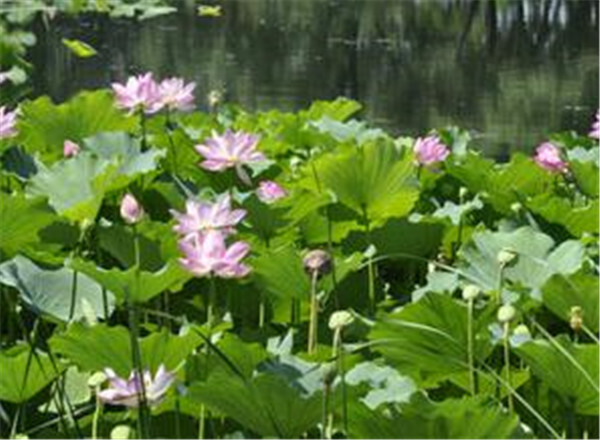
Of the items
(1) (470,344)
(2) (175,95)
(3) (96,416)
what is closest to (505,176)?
(2) (175,95)

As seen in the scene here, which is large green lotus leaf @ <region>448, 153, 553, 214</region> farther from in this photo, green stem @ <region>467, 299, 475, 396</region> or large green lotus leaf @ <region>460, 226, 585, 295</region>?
green stem @ <region>467, 299, 475, 396</region>

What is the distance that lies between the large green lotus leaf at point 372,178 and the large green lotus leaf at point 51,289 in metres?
0.22

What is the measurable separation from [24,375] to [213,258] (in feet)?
0.42

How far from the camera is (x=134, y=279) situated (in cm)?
82

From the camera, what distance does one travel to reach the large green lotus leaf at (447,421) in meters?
0.64

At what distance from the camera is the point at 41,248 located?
1021mm

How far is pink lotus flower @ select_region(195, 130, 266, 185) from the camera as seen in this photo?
1.05 metres

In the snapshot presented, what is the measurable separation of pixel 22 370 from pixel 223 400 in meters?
0.14

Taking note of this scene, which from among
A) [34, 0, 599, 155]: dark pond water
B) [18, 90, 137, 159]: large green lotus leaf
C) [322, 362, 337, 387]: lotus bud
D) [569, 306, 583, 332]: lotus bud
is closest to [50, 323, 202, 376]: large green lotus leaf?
[322, 362, 337, 387]: lotus bud

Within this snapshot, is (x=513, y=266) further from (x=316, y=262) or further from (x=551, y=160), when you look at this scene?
(x=551, y=160)

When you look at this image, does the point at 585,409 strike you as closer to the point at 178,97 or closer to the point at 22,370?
the point at 22,370

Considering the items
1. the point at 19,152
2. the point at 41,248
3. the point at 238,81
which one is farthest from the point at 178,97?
the point at 238,81

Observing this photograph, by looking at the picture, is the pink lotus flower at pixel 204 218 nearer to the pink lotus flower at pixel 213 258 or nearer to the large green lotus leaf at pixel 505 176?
the pink lotus flower at pixel 213 258

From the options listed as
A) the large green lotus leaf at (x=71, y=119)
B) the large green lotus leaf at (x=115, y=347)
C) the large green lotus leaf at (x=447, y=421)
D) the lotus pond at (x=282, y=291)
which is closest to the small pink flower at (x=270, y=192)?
the lotus pond at (x=282, y=291)
